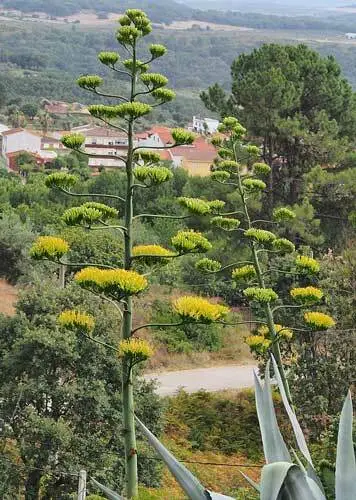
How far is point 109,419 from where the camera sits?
7934 millimetres

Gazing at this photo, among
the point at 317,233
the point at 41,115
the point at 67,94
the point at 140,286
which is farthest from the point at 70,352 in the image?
the point at 67,94

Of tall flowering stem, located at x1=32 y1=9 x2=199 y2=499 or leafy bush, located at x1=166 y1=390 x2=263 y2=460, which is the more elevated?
tall flowering stem, located at x1=32 y1=9 x2=199 y2=499

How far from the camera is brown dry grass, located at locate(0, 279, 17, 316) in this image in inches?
622

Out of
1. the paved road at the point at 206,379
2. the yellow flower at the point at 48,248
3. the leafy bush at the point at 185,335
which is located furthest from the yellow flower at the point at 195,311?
the leafy bush at the point at 185,335

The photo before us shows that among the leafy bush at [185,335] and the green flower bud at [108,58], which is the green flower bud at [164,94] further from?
the leafy bush at [185,335]

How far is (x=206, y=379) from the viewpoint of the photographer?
14.1 metres

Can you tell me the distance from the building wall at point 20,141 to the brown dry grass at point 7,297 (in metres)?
44.6

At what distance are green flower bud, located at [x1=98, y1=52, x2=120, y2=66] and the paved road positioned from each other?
7.84 metres

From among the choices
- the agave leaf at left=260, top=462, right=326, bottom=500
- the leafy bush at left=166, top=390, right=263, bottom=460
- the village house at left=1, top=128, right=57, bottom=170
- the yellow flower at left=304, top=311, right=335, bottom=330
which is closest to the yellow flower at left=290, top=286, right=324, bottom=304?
the yellow flower at left=304, top=311, right=335, bottom=330

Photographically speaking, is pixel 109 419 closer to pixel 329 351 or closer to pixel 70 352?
pixel 70 352

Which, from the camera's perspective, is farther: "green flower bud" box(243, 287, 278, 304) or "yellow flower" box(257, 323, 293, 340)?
"yellow flower" box(257, 323, 293, 340)

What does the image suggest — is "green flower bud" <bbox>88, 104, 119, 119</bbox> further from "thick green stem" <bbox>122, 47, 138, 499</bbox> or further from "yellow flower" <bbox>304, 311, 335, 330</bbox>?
"yellow flower" <bbox>304, 311, 335, 330</bbox>

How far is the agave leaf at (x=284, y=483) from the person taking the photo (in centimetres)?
198

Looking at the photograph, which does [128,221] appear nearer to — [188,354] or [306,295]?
[306,295]
